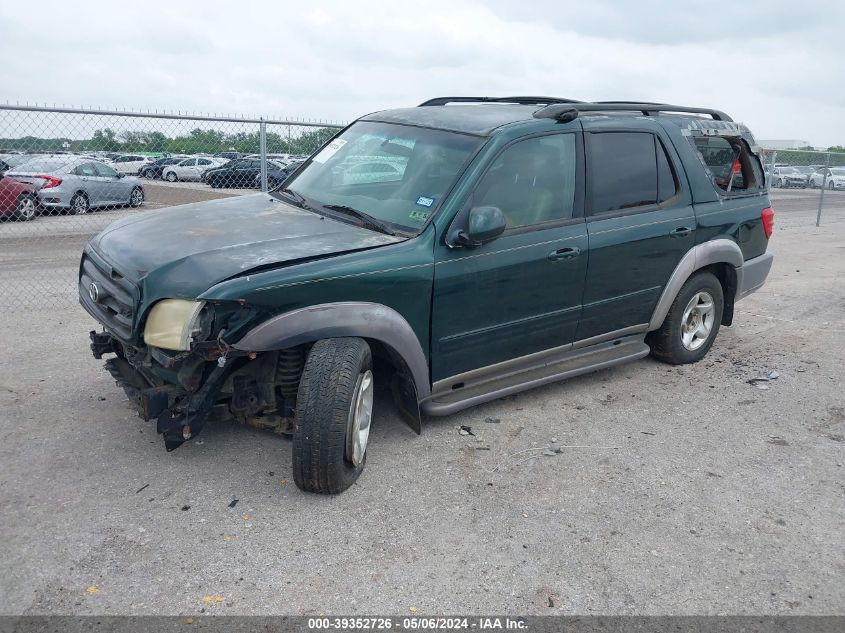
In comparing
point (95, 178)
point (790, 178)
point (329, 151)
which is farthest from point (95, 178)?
point (790, 178)

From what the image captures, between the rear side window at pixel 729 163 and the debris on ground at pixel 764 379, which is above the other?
the rear side window at pixel 729 163

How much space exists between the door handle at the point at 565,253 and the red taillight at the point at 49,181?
6.90 metres

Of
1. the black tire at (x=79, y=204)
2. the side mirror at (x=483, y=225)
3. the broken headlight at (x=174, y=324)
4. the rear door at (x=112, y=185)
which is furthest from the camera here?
the rear door at (x=112, y=185)

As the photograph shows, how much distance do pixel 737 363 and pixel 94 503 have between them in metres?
4.90

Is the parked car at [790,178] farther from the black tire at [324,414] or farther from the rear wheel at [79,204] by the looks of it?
the black tire at [324,414]

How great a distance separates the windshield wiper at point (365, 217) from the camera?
4289 mm

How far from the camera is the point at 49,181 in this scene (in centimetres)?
911

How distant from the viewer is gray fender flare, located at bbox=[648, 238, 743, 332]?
17.9ft

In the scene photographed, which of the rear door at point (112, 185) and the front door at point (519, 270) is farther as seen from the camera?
the rear door at point (112, 185)

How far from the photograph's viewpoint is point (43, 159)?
26.2 feet

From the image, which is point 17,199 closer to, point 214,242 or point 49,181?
point 49,181

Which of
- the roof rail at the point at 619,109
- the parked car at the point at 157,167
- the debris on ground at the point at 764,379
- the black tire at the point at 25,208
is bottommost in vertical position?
the debris on ground at the point at 764,379

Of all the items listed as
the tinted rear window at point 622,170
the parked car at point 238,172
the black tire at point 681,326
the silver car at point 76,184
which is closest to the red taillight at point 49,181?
the silver car at point 76,184

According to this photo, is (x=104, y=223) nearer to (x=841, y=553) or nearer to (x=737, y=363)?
(x=737, y=363)
